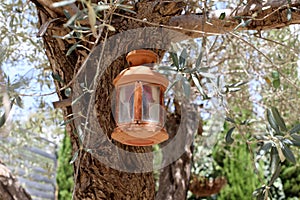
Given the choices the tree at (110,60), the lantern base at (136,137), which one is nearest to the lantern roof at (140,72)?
the lantern base at (136,137)

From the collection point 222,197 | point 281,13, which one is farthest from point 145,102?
point 222,197

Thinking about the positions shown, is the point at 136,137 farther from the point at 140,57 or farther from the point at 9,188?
the point at 9,188

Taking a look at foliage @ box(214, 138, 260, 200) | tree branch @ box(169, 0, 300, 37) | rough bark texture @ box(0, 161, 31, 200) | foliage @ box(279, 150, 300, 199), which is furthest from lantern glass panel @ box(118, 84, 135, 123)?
foliage @ box(279, 150, 300, 199)

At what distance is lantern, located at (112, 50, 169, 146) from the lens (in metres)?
1.67

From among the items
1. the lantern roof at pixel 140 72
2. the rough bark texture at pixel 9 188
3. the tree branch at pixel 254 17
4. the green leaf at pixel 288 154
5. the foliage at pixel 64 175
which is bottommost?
the green leaf at pixel 288 154

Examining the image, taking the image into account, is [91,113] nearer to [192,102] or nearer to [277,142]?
[277,142]

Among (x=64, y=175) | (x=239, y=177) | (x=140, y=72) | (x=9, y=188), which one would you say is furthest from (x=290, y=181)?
(x=140, y=72)

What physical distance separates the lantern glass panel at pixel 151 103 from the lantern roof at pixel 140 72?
32mm

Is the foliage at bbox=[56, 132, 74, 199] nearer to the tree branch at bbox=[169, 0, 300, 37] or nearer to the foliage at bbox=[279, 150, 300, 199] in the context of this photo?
the foliage at bbox=[279, 150, 300, 199]

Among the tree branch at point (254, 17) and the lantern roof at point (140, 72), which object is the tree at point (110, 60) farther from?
the lantern roof at point (140, 72)

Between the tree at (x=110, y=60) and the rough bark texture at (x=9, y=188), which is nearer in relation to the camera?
the tree at (x=110, y=60)

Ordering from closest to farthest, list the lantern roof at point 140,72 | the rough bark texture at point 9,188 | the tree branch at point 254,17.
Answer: the lantern roof at point 140,72
the tree branch at point 254,17
the rough bark texture at point 9,188

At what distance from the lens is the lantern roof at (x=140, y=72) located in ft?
5.48

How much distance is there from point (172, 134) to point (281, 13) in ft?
6.55
